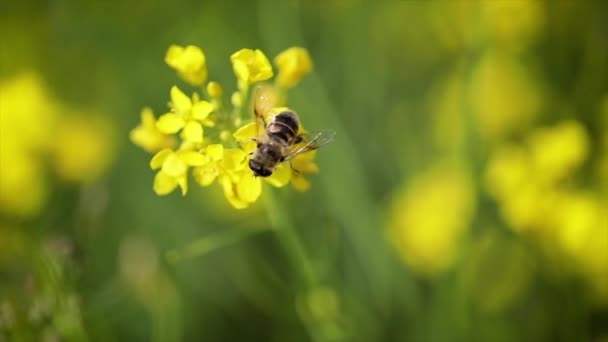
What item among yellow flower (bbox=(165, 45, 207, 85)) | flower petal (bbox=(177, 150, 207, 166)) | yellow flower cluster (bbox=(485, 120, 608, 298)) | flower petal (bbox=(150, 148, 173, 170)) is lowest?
yellow flower cluster (bbox=(485, 120, 608, 298))

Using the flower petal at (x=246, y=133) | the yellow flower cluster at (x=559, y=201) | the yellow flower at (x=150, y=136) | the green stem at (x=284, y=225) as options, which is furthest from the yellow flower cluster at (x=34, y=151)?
the yellow flower cluster at (x=559, y=201)

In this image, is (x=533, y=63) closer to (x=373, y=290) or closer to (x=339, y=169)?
(x=339, y=169)

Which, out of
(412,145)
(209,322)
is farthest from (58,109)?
(412,145)

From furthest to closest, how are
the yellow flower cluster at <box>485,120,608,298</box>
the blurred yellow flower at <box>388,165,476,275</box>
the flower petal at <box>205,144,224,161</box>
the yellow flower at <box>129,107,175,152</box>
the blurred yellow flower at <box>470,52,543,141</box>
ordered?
1. the blurred yellow flower at <box>470,52,543,141</box>
2. the blurred yellow flower at <box>388,165,476,275</box>
3. the yellow flower cluster at <box>485,120,608,298</box>
4. the yellow flower at <box>129,107,175,152</box>
5. the flower petal at <box>205,144,224,161</box>

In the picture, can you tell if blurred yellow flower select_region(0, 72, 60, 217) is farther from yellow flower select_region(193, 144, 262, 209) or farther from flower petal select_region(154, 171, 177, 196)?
yellow flower select_region(193, 144, 262, 209)

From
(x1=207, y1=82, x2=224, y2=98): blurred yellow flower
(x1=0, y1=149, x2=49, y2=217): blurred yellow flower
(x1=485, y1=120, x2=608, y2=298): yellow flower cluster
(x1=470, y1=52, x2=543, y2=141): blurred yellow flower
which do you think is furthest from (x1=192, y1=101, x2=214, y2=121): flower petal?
(x1=470, y1=52, x2=543, y2=141): blurred yellow flower

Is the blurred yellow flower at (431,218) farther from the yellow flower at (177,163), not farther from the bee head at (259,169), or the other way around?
the yellow flower at (177,163)

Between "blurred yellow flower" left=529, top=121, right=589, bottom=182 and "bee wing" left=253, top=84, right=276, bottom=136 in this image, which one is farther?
"blurred yellow flower" left=529, top=121, right=589, bottom=182
